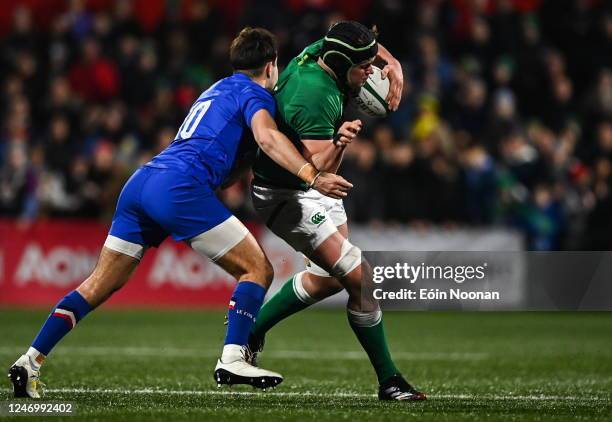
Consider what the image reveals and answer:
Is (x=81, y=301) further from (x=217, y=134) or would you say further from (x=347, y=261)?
(x=347, y=261)

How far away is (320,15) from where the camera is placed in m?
18.3

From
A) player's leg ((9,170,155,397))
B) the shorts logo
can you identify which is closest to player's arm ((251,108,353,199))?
the shorts logo

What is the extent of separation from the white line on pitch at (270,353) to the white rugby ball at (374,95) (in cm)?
348

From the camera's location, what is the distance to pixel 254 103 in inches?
279

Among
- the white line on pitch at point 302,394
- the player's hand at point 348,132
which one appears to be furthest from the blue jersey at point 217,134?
the white line on pitch at point 302,394

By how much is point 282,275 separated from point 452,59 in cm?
529

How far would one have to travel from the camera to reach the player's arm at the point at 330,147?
690 cm

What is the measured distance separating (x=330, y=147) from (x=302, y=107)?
325 mm

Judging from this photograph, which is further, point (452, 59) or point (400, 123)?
point (452, 59)

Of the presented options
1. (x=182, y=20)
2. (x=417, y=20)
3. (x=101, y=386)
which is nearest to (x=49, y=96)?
(x=182, y=20)

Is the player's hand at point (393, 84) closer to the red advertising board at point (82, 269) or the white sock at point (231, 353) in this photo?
the white sock at point (231, 353)

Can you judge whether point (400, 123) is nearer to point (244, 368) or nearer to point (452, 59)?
point (452, 59)

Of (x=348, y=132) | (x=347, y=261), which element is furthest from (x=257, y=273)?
(x=348, y=132)

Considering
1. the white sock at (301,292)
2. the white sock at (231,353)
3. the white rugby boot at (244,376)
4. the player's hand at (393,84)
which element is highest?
the player's hand at (393,84)
